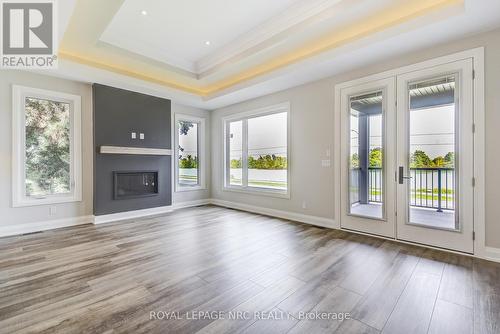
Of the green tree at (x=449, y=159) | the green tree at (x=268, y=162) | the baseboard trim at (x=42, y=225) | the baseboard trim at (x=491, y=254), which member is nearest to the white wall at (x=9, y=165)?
the baseboard trim at (x=42, y=225)

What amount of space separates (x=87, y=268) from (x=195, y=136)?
455 centimetres

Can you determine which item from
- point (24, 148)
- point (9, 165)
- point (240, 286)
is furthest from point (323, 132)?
point (9, 165)

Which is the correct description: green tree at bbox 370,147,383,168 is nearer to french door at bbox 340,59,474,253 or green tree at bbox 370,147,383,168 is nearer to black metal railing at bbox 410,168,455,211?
french door at bbox 340,59,474,253

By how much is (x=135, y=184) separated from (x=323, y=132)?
421 centimetres

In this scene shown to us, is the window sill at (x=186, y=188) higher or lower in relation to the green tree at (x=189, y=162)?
lower

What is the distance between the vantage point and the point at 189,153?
6574 millimetres

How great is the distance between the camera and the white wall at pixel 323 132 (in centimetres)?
282

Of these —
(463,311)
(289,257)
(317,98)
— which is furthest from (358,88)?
(463,311)

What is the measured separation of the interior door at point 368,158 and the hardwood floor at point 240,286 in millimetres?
371

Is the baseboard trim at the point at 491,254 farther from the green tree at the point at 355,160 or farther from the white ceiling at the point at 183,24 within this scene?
the white ceiling at the point at 183,24

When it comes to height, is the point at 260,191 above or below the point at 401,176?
below

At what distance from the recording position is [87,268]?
2.67 m

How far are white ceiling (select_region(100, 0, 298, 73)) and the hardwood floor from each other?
128 inches

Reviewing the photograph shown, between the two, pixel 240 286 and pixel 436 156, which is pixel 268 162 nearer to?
pixel 436 156
